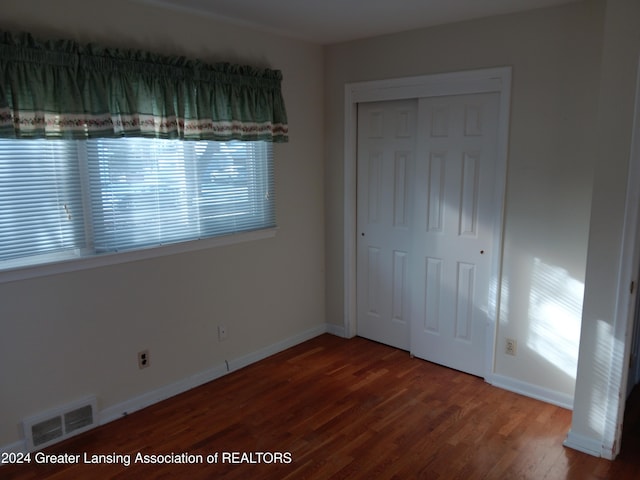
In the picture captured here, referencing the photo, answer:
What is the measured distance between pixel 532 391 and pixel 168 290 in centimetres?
243

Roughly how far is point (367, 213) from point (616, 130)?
1.96 meters

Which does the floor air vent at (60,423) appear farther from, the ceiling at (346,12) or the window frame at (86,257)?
the ceiling at (346,12)

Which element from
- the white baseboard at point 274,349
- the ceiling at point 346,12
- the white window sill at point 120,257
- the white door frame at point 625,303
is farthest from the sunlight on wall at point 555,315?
the white window sill at point 120,257

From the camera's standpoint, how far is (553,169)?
9.62 feet

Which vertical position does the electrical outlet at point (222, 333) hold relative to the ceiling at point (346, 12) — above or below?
below

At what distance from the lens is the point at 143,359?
10.1ft

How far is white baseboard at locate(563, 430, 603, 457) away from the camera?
8.47 feet

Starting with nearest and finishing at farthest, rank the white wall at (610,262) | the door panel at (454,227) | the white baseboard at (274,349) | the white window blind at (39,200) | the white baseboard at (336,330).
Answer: the white wall at (610,262) < the white window blind at (39,200) < the door panel at (454,227) < the white baseboard at (274,349) < the white baseboard at (336,330)

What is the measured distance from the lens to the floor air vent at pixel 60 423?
261cm

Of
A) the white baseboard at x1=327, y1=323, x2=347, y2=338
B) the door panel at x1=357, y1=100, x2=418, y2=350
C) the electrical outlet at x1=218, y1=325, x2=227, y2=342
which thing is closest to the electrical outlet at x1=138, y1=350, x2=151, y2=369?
the electrical outlet at x1=218, y1=325, x2=227, y2=342

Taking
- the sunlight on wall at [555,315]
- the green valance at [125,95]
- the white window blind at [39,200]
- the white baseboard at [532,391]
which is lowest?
the white baseboard at [532,391]

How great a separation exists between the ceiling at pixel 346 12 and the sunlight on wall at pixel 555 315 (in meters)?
1.55

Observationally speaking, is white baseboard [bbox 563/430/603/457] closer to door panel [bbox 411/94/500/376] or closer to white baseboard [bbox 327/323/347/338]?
door panel [bbox 411/94/500/376]

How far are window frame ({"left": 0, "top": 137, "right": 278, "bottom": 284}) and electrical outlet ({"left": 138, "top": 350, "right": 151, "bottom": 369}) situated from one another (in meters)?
0.60
